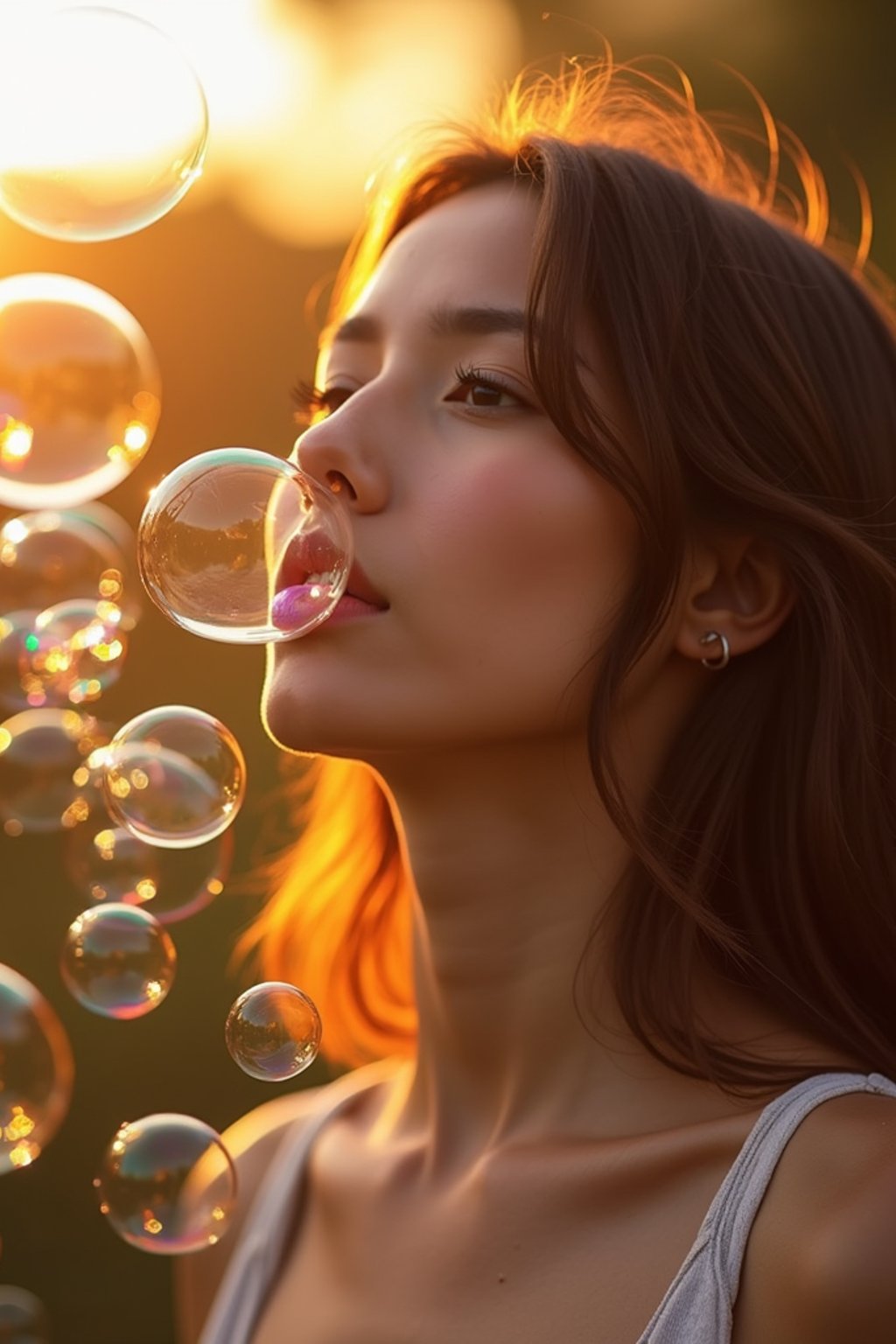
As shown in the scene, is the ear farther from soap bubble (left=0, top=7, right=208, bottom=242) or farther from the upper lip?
soap bubble (left=0, top=7, right=208, bottom=242)

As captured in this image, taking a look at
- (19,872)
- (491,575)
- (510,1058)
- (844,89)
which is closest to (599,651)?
(491,575)

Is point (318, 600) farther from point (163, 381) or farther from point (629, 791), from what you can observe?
point (163, 381)

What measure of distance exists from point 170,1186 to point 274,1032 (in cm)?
25

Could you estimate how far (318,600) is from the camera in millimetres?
2111

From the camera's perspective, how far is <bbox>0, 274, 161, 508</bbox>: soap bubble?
249cm

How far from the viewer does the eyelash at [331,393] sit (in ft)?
7.36

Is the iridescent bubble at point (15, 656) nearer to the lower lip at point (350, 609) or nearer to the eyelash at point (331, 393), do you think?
the eyelash at point (331, 393)

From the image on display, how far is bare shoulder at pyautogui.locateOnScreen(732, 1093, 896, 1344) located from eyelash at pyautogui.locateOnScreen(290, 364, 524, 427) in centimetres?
96

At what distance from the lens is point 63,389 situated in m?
2.53

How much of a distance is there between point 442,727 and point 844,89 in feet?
18.8

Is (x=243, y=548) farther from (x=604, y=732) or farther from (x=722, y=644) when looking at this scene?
(x=722, y=644)

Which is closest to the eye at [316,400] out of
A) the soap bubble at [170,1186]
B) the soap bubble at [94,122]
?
the soap bubble at [94,122]

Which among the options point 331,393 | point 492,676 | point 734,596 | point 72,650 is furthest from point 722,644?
point 72,650

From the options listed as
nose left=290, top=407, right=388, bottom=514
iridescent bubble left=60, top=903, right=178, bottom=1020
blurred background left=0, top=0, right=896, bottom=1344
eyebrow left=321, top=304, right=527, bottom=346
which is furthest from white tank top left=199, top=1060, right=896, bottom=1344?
blurred background left=0, top=0, right=896, bottom=1344
